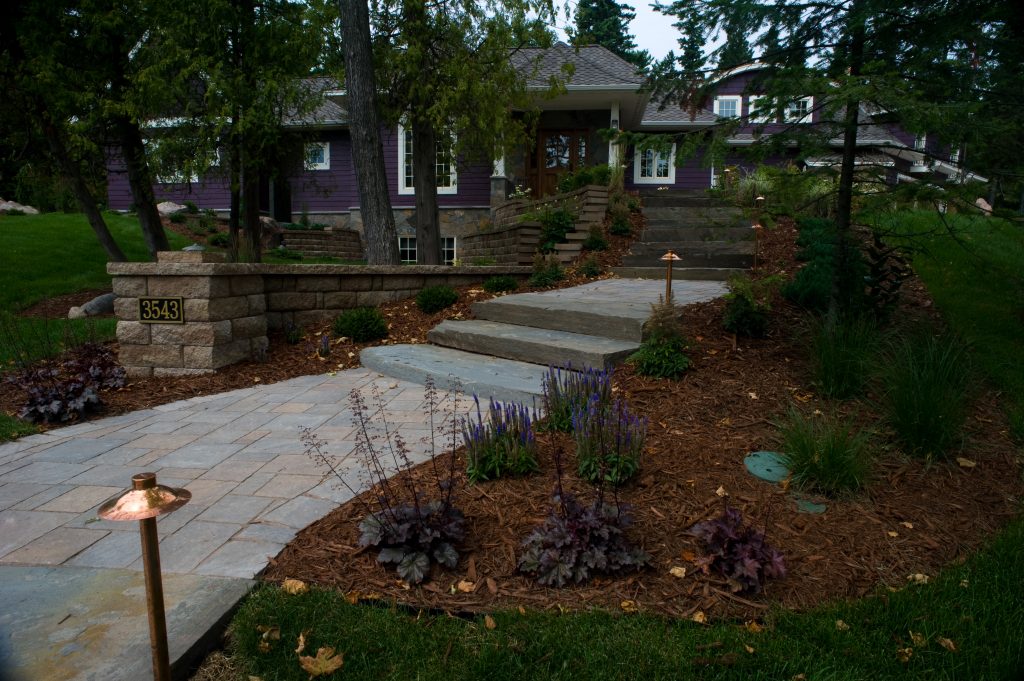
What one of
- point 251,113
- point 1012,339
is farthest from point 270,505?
point 251,113

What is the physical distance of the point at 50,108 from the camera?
28.7ft

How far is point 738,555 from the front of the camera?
2350mm

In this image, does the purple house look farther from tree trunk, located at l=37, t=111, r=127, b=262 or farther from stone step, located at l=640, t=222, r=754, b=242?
tree trunk, located at l=37, t=111, r=127, b=262

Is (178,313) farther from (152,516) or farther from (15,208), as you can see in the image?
(15,208)

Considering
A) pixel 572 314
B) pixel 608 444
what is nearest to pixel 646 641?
pixel 608 444

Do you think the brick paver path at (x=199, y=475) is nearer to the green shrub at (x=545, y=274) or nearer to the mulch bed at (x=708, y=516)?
the mulch bed at (x=708, y=516)

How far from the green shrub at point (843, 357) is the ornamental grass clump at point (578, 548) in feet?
7.78

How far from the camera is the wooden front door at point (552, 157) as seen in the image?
Answer: 16844 mm

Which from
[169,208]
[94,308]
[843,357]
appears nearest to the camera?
[843,357]

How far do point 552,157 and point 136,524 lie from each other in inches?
611

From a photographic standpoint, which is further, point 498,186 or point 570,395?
point 498,186

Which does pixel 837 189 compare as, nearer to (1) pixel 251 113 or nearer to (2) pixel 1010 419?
(2) pixel 1010 419

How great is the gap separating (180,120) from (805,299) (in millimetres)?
9392

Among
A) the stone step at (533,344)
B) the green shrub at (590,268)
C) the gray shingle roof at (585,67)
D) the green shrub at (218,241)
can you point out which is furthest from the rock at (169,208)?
the stone step at (533,344)
